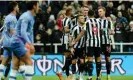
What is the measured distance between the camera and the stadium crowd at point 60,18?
2120 centimetres

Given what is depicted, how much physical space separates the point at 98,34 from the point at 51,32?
5.26m

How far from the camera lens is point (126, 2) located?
23328 millimetres

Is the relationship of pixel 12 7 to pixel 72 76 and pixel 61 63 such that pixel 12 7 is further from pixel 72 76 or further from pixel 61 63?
pixel 61 63

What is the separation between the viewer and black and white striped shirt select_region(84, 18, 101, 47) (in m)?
15.9

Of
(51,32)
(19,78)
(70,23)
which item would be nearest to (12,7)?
(70,23)

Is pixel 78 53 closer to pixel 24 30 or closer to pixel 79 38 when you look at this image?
pixel 79 38

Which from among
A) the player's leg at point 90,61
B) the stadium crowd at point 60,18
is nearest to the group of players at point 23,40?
the player's leg at point 90,61

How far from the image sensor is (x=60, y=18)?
798 inches

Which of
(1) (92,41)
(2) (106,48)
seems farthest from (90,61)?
(2) (106,48)

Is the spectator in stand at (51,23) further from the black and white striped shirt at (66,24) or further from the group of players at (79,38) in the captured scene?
the black and white striped shirt at (66,24)

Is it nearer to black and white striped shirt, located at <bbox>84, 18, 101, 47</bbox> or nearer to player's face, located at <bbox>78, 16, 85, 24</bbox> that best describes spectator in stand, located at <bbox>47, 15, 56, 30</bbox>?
black and white striped shirt, located at <bbox>84, 18, 101, 47</bbox>

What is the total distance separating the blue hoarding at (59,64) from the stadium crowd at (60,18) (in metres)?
1.06

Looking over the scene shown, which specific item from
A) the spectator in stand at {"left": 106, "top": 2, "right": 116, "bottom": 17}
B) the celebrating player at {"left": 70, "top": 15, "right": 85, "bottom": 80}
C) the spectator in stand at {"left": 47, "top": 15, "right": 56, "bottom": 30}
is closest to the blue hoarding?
the spectator in stand at {"left": 47, "top": 15, "right": 56, "bottom": 30}

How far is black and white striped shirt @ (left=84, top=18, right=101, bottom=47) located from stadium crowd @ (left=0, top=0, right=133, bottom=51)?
4229 mm
